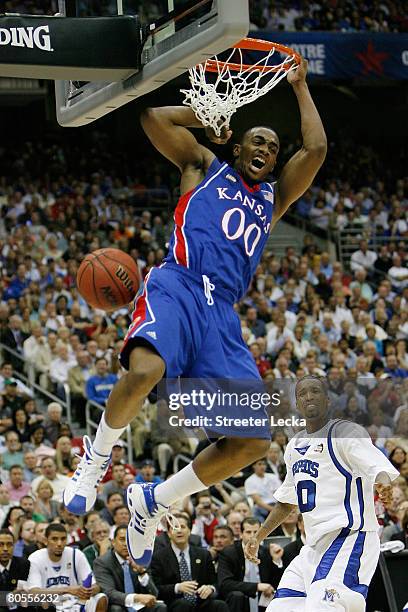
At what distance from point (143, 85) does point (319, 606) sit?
3023 mm

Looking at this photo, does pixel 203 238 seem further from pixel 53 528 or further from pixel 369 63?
pixel 369 63

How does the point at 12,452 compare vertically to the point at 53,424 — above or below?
below

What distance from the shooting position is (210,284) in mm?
5711

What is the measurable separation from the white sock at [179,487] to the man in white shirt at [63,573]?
3.10 m

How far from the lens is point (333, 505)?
675 cm

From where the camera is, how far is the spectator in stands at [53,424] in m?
11.8

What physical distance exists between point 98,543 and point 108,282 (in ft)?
13.9

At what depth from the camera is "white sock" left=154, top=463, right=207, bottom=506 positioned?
590 cm

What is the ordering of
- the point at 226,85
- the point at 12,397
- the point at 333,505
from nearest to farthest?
the point at 226,85, the point at 333,505, the point at 12,397

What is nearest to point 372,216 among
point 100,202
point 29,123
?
point 100,202

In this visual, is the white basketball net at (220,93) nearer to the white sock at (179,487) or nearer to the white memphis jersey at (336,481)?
the white sock at (179,487)

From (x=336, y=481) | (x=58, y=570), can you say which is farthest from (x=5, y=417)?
(x=336, y=481)

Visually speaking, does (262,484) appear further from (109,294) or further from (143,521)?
(109,294)

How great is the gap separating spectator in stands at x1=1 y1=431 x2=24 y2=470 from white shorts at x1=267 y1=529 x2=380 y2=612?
5.05 m
